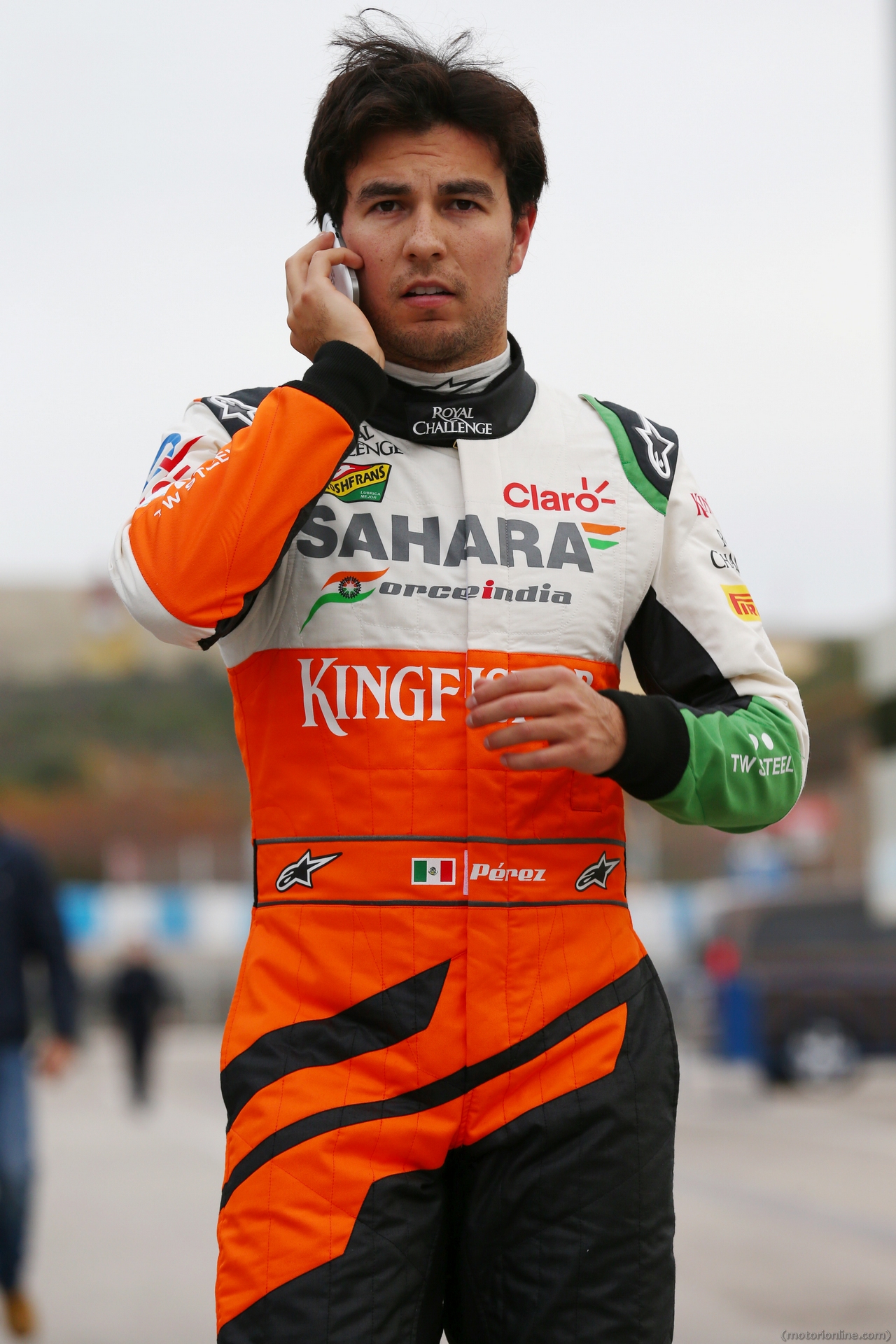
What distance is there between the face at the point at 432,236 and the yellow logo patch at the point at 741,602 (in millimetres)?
466

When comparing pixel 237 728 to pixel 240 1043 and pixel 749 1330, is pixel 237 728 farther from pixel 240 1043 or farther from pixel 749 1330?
pixel 749 1330

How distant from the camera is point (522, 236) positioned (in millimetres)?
2377

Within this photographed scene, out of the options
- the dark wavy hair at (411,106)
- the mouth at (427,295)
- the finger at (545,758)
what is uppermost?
the dark wavy hair at (411,106)

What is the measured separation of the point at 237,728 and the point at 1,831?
13.3 ft

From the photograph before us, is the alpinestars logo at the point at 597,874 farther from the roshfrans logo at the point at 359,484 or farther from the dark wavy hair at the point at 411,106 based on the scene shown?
the dark wavy hair at the point at 411,106

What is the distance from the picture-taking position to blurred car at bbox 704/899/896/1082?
48.9 feet

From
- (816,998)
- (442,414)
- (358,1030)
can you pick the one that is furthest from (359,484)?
(816,998)

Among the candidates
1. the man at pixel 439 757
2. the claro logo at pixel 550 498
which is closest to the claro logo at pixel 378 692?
the man at pixel 439 757

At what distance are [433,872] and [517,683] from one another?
0.98 feet

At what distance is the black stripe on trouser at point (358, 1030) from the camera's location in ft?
6.54

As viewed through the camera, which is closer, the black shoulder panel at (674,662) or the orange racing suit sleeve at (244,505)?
the orange racing suit sleeve at (244,505)

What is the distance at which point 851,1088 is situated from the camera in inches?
585

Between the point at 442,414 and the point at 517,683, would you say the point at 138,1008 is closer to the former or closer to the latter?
the point at 442,414

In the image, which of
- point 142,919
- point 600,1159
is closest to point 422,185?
point 600,1159
